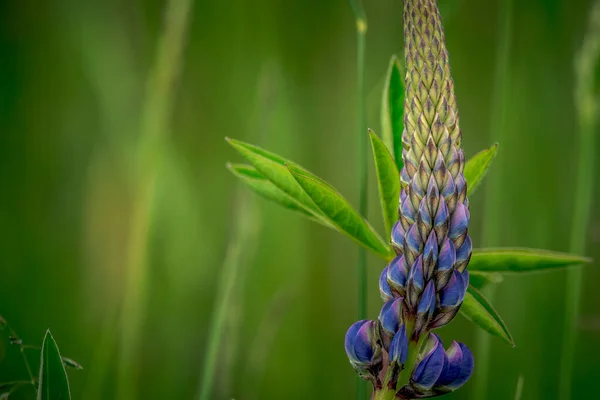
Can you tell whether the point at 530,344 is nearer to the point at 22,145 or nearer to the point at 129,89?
the point at 129,89

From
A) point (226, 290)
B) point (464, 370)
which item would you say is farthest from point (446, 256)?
point (226, 290)

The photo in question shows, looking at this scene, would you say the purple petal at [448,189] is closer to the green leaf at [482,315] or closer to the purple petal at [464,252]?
the purple petal at [464,252]

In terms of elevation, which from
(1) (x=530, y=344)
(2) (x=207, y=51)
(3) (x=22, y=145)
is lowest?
(1) (x=530, y=344)

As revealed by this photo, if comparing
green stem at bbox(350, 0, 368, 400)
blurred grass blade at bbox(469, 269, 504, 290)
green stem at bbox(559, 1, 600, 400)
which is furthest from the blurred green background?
blurred grass blade at bbox(469, 269, 504, 290)

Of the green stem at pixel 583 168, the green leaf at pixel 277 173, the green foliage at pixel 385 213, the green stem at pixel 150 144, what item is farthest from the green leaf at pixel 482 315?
the green stem at pixel 150 144

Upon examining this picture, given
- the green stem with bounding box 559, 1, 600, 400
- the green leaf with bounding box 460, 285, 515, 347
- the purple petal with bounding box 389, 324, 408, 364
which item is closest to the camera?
the purple petal with bounding box 389, 324, 408, 364

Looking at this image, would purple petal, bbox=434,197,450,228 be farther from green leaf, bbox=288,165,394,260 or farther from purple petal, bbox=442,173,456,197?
green leaf, bbox=288,165,394,260

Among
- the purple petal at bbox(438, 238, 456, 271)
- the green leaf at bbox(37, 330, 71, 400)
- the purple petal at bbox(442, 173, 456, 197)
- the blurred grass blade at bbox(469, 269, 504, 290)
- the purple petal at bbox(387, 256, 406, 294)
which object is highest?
the purple petal at bbox(442, 173, 456, 197)

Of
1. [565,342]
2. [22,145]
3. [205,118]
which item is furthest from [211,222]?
[565,342]
